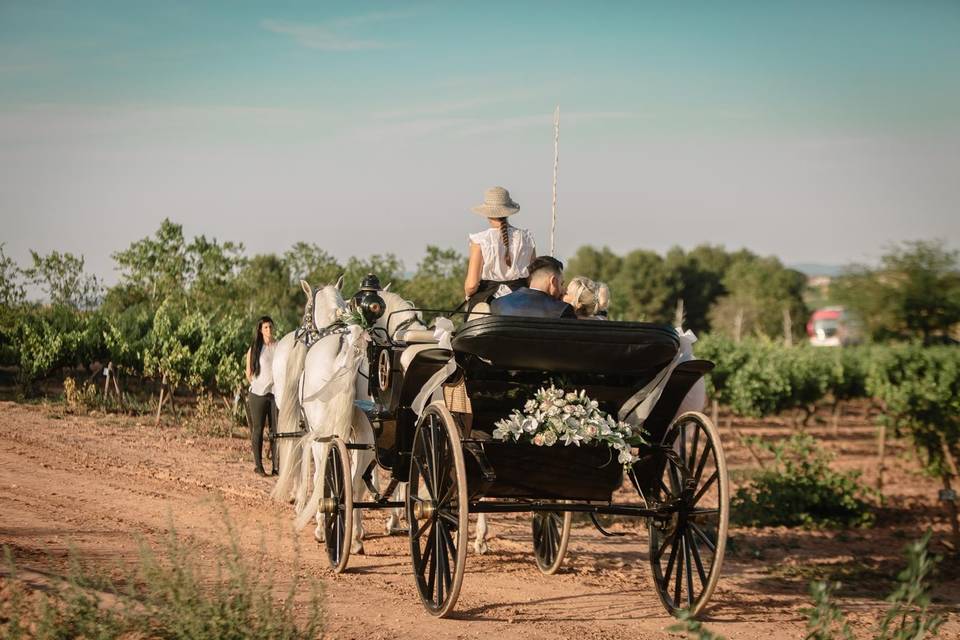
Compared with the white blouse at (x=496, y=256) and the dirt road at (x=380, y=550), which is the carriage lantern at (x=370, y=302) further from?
the dirt road at (x=380, y=550)

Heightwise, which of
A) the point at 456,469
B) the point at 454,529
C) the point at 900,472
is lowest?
the point at 900,472

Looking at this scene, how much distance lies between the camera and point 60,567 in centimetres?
596

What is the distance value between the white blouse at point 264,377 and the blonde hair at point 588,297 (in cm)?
502

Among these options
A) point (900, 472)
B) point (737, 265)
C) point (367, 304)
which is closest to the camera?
point (367, 304)

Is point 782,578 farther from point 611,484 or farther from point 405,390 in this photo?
point 405,390

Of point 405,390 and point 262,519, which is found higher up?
point 405,390

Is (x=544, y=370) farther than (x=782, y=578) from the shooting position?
No

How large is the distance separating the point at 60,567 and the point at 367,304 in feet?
8.93

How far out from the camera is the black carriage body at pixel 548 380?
5035mm

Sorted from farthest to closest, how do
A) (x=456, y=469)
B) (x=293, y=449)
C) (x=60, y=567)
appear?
(x=293, y=449) < (x=60, y=567) < (x=456, y=469)

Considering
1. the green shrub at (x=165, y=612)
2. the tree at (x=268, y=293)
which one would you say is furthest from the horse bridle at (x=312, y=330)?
the tree at (x=268, y=293)

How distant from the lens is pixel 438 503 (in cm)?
554

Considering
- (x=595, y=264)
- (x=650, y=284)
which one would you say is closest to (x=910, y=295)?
(x=650, y=284)

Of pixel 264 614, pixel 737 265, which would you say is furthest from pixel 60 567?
pixel 737 265
